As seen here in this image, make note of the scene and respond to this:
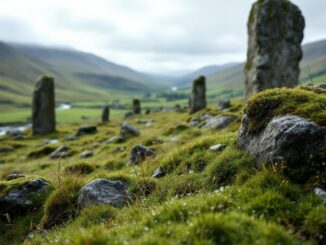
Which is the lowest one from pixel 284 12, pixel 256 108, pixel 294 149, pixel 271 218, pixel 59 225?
pixel 59 225

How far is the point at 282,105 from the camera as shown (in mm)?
10477

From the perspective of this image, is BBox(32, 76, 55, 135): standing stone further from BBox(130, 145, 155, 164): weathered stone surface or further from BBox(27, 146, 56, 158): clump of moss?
BBox(130, 145, 155, 164): weathered stone surface

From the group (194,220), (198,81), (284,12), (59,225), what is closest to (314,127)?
(194,220)

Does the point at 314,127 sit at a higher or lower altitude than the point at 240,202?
higher

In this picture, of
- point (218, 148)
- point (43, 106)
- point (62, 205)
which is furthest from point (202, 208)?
point (43, 106)

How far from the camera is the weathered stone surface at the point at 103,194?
34.3 feet

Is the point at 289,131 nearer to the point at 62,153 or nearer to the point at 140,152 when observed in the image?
the point at 140,152

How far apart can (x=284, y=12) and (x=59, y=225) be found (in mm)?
26934

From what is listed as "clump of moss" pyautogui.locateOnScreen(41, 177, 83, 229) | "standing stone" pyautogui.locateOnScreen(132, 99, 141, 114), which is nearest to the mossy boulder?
"clump of moss" pyautogui.locateOnScreen(41, 177, 83, 229)

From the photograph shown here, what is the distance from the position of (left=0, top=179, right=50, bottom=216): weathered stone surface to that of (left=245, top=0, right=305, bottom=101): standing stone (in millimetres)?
20208

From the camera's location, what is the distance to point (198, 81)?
2044 inches

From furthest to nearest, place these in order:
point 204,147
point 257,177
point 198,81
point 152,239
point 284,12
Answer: point 198,81 < point 284,12 < point 204,147 < point 257,177 < point 152,239

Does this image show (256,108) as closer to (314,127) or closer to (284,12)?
(314,127)

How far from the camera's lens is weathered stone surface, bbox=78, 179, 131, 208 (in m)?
10.4
